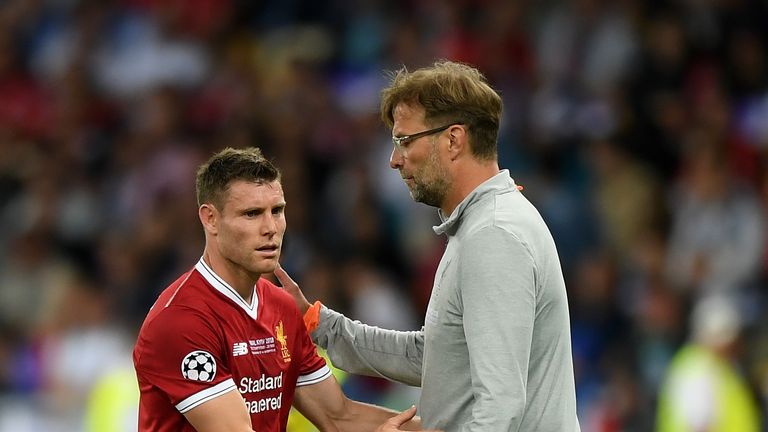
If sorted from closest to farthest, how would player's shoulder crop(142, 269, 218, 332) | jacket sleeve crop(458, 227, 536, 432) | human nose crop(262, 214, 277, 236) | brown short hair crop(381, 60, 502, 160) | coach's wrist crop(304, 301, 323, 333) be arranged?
jacket sleeve crop(458, 227, 536, 432), brown short hair crop(381, 60, 502, 160), player's shoulder crop(142, 269, 218, 332), human nose crop(262, 214, 277, 236), coach's wrist crop(304, 301, 323, 333)

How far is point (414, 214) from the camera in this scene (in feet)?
31.2

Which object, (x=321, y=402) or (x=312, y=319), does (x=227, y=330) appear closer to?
(x=312, y=319)

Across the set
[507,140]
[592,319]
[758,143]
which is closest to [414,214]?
[507,140]

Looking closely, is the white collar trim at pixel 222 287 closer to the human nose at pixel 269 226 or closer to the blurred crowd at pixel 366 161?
the human nose at pixel 269 226

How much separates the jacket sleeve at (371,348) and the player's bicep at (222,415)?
2.25 feet

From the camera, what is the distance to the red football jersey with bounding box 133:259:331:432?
173 inches

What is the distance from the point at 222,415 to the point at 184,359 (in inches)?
8.3

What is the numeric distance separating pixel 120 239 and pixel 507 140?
2791 mm

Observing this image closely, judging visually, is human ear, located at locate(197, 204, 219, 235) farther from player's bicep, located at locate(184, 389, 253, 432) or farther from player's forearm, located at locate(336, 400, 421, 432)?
player's forearm, located at locate(336, 400, 421, 432)

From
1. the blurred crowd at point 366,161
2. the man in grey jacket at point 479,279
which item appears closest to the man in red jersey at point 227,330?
the man in grey jacket at point 479,279

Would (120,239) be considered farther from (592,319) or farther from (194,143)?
(592,319)

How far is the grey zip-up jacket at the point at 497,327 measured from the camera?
4.05 m

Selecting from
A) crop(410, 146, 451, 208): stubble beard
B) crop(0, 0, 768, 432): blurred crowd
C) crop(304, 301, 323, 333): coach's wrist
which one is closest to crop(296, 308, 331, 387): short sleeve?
crop(304, 301, 323, 333): coach's wrist

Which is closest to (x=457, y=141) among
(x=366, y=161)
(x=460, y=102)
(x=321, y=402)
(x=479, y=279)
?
(x=460, y=102)
